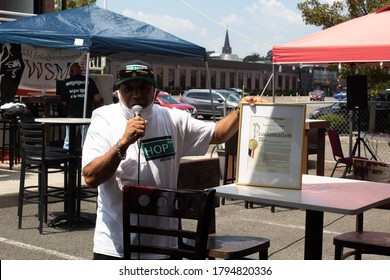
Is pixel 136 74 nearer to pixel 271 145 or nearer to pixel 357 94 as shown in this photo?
pixel 271 145

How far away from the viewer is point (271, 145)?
13.8 ft

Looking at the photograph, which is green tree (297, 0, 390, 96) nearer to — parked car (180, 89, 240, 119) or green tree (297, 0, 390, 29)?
green tree (297, 0, 390, 29)

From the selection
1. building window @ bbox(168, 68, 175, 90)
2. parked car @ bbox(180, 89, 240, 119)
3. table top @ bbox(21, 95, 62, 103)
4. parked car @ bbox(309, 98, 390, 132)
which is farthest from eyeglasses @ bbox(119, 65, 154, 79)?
building window @ bbox(168, 68, 175, 90)

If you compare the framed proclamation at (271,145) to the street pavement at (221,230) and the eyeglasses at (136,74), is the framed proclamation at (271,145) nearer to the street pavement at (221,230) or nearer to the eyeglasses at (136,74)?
the eyeglasses at (136,74)

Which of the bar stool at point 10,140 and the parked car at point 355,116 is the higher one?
the parked car at point 355,116

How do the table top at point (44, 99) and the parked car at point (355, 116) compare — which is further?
the parked car at point (355, 116)

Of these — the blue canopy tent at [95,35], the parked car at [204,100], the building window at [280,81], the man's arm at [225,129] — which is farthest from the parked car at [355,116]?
the building window at [280,81]

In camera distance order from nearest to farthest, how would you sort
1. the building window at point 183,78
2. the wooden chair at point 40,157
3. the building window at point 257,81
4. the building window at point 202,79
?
the wooden chair at point 40,157, the building window at point 183,78, the building window at point 202,79, the building window at point 257,81

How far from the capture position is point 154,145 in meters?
3.54

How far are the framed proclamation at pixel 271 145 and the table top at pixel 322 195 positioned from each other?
0.24ft

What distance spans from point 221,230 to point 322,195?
3.95 metres

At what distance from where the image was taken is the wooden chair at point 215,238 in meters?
3.91

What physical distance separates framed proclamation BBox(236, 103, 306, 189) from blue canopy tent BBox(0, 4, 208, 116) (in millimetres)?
6205

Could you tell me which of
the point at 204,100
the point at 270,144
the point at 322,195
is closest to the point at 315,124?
the point at 270,144
